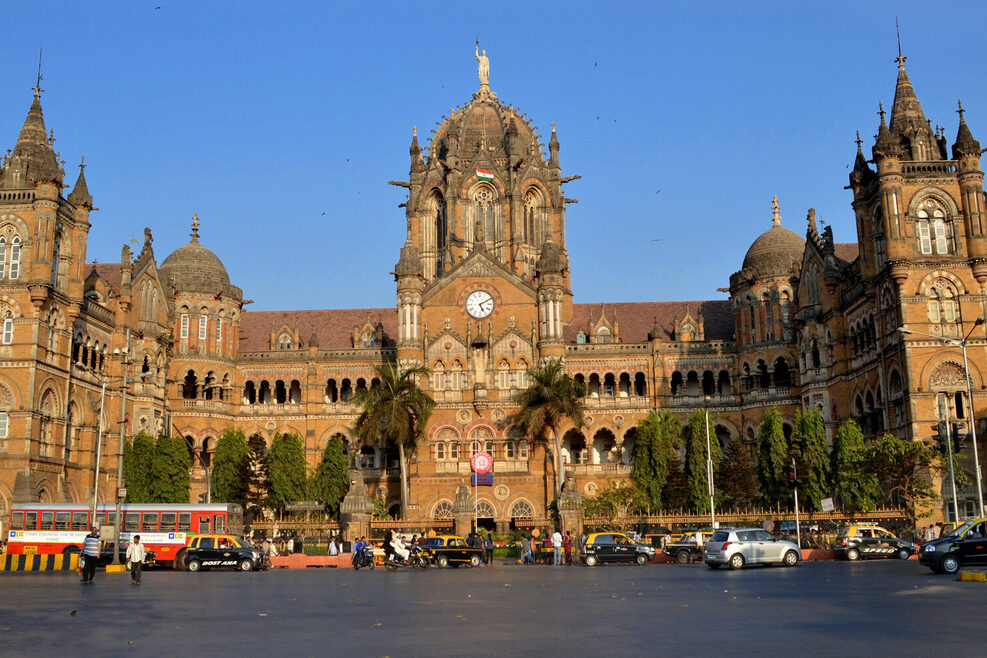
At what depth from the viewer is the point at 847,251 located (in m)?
74.8

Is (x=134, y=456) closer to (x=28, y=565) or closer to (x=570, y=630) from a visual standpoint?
(x=28, y=565)

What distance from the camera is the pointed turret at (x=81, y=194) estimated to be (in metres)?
64.9

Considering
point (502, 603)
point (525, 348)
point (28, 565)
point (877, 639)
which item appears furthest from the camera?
point (525, 348)

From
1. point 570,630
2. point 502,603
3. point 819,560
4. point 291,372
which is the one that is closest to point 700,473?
point 819,560

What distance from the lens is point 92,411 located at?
65.8 metres

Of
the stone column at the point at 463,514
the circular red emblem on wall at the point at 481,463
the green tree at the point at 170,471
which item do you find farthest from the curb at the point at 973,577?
the green tree at the point at 170,471

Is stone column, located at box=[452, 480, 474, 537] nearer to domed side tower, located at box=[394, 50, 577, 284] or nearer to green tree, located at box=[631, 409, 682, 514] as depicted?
green tree, located at box=[631, 409, 682, 514]

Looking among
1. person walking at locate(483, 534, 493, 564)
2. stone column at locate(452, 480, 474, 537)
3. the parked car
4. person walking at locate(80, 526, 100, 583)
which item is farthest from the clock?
person walking at locate(80, 526, 100, 583)

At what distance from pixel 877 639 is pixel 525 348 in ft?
195

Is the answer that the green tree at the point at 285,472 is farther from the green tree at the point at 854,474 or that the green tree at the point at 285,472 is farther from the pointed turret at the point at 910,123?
the pointed turret at the point at 910,123

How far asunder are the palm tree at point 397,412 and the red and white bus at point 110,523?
16.9 metres

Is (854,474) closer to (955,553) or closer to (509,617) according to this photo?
(955,553)

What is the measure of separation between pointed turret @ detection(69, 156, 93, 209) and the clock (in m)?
27.0

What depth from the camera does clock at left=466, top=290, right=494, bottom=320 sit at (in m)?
75.9
